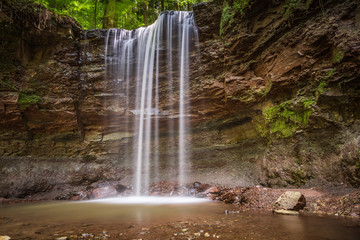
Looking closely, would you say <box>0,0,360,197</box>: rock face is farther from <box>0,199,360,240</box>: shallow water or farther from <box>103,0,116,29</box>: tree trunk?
<box>0,199,360,240</box>: shallow water

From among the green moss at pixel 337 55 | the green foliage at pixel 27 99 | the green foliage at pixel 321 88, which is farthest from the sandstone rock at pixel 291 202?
the green foliage at pixel 27 99

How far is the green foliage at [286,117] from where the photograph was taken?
6.98 meters

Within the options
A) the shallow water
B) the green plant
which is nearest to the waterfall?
the green plant

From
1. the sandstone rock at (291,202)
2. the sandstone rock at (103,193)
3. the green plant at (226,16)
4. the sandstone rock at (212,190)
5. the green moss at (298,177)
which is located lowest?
the sandstone rock at (103,193)

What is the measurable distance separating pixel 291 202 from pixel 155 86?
7797 mm

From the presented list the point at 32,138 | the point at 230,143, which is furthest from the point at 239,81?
the point at 32,138

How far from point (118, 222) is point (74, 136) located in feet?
25.9

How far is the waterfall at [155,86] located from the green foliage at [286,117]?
12.1ft

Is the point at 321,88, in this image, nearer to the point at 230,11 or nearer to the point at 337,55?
the point at 337,55

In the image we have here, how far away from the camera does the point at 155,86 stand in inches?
419

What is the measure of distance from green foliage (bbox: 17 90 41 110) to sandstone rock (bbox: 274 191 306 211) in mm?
10212

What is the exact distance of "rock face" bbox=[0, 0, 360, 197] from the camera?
252 inches

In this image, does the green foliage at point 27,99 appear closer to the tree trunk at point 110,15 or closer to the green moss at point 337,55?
the tree trunk at point 110,15

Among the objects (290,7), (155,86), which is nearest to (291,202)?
(290,7)
